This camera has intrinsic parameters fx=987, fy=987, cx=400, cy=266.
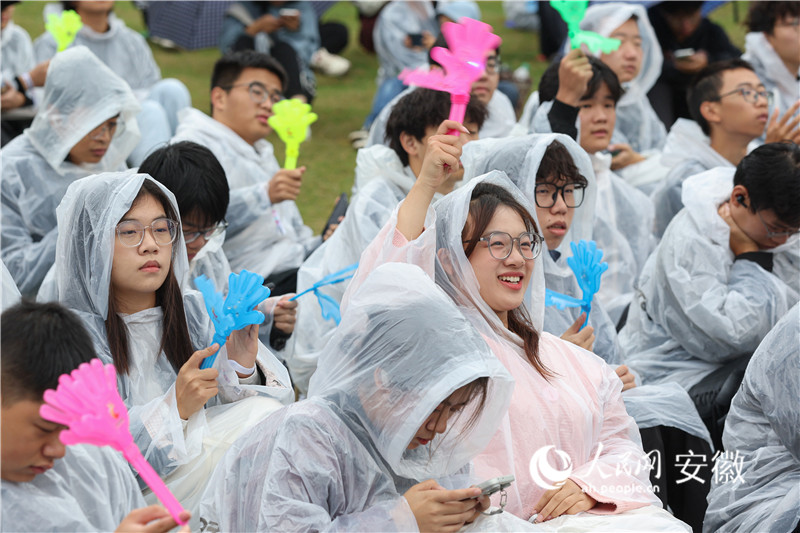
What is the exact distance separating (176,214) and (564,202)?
1.27 m

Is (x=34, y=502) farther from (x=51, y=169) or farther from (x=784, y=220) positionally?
(x=784, y=220)

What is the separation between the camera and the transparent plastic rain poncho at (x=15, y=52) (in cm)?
597

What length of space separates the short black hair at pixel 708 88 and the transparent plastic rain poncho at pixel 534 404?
2.30 meters

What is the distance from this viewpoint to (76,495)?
200 cm

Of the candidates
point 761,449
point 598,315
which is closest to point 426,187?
point 598,315

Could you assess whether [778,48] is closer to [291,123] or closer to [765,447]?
[291,123]

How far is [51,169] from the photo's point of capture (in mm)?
3920

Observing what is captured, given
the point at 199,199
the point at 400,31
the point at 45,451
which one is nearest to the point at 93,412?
the point at 45,451

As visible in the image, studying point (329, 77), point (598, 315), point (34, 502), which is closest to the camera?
point (34, 502)

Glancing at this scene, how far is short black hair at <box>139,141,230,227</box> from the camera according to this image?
125 inches

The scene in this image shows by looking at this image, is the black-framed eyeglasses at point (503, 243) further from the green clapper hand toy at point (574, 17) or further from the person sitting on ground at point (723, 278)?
the green clapper hand toy at point (574, 17)

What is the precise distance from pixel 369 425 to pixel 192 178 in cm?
144

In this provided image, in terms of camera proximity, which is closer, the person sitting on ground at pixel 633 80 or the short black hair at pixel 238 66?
the short black hair at pixel 238 66

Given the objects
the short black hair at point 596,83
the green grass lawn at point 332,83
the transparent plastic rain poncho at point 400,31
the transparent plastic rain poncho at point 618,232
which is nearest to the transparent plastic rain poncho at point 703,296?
the transparent plastic rain poncho at point 618,232
